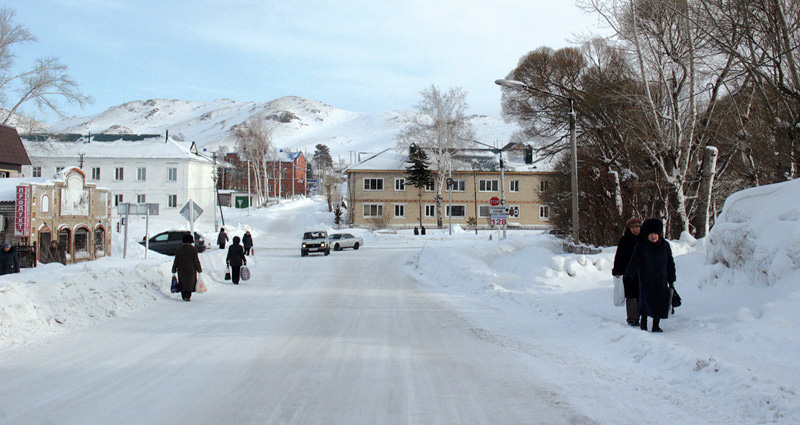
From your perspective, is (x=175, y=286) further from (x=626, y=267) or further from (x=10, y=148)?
(x=10, y=148)

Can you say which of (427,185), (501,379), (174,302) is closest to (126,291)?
(174,302)

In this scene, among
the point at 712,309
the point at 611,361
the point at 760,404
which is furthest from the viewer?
the point at 712,309

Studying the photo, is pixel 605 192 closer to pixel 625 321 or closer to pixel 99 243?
pixel 625 321

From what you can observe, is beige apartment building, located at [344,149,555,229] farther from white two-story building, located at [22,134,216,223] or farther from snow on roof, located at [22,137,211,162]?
snow on roof, located at [22,137,211,162]

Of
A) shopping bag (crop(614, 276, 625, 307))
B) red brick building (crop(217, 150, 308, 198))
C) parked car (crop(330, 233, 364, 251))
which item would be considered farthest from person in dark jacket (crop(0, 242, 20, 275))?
red brick building (crop(217, 150, 308, 198))

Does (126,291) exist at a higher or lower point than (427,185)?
lower

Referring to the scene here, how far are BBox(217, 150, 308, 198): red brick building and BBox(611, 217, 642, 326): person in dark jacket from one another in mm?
84072

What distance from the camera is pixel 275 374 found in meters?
6.62

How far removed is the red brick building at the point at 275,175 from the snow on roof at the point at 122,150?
82.2 feet

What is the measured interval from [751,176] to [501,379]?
18.4 metres

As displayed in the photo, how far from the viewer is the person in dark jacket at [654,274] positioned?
8188mm

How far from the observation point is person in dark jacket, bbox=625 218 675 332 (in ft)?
26.9

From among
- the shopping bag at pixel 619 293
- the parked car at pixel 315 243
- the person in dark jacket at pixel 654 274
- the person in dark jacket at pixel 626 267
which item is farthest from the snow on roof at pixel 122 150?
the person in dark jacket at pixel 654 274

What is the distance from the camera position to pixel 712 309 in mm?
Result: 8867
